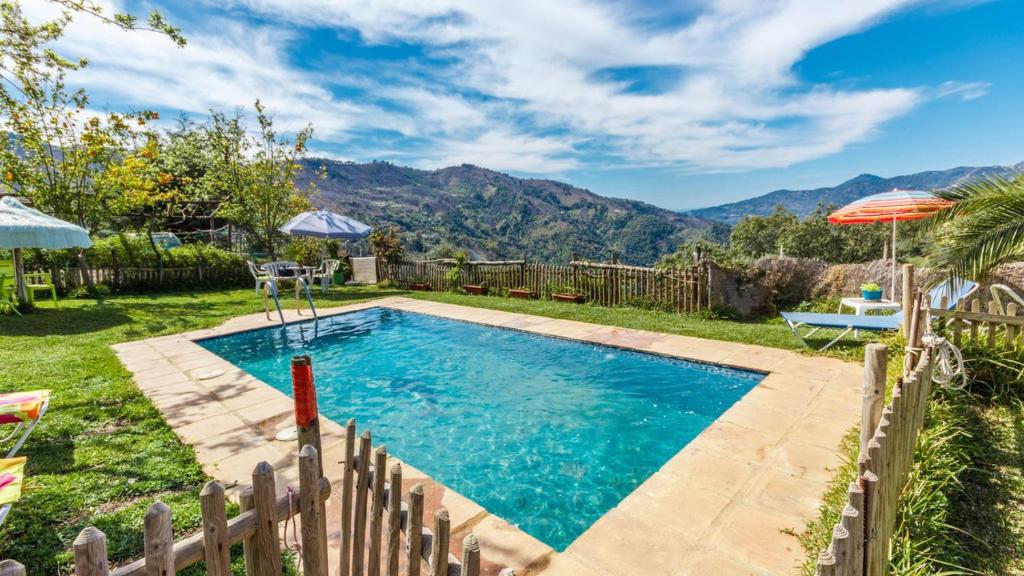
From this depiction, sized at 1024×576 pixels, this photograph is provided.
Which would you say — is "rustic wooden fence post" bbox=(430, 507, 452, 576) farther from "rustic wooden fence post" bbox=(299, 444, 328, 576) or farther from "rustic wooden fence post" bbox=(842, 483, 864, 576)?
"rustic wooden fence post" bbox=(842, 483, 864, 576)

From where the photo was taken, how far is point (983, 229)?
4.39m

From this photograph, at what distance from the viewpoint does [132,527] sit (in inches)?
96.0

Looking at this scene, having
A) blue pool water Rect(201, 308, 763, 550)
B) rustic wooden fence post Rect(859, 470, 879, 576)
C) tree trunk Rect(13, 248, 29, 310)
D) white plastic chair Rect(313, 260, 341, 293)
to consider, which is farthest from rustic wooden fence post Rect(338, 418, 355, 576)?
white plastic chair Rect(313, 260, 341, 293)

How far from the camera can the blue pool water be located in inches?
139

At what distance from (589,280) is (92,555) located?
10179 mm

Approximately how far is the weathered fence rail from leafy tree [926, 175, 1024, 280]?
1692 cm

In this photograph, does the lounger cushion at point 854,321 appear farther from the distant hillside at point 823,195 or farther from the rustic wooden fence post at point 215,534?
the distant hillside at point 823,195

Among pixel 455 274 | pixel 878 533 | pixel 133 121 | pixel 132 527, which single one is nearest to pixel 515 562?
pixel 878 533

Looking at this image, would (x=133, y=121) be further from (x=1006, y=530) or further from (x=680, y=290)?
(x=1006, y=530)

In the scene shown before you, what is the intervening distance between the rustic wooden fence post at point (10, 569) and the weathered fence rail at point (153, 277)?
15.0 meters

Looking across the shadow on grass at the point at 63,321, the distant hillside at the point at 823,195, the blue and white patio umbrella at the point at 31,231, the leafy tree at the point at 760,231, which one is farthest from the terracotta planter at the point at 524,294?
the distant hillside at the point at 823,195

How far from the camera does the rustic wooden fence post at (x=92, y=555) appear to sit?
0.96m

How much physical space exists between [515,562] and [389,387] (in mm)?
3848

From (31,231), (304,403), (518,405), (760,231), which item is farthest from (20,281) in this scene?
(760,231)
